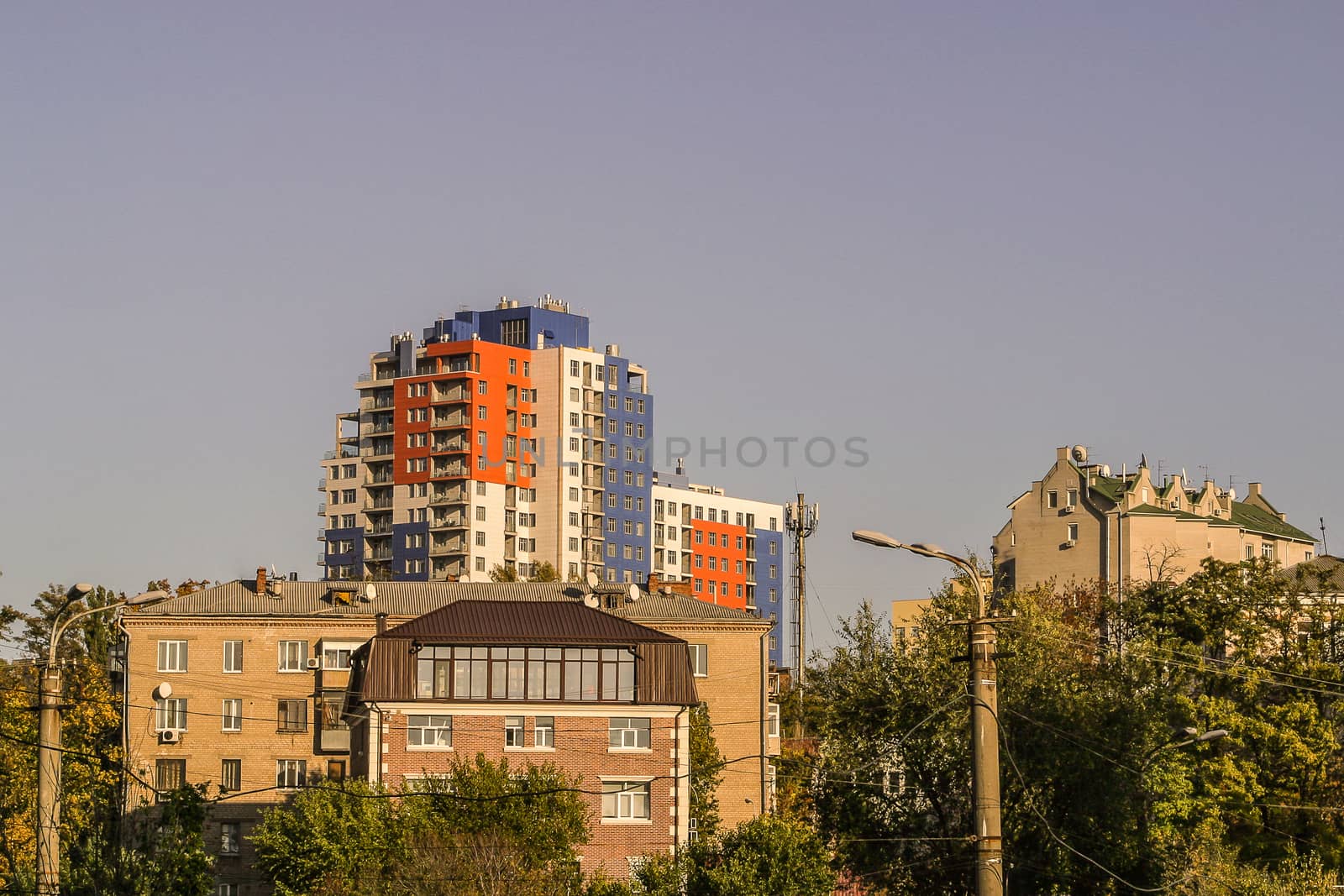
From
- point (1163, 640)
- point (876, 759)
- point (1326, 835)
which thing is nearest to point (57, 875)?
point (876, 759)

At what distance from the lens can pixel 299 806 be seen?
62062 millimetres

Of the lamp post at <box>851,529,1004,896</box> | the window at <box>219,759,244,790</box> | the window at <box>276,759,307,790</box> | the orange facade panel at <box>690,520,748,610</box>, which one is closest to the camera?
the lamp post at <box>851,529,1004,896</box>

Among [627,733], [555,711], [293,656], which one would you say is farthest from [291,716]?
[627,733]

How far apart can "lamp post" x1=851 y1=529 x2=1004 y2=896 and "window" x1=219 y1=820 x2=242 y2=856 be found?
2191 inches

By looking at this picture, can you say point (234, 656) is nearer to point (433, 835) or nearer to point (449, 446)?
point (433, 835)

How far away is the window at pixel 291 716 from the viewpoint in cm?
8081

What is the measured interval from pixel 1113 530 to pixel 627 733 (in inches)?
2542

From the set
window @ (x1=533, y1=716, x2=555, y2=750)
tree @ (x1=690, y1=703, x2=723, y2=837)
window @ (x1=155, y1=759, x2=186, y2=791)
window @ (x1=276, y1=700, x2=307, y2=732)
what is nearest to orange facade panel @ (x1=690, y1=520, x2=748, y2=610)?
tree @ (x1=690, y1=703, x2=723, y2=837)

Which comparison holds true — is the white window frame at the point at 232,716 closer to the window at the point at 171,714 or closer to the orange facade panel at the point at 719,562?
the window at the point at 171,714

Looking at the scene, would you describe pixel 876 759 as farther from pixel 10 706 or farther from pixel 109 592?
pixel 109 592

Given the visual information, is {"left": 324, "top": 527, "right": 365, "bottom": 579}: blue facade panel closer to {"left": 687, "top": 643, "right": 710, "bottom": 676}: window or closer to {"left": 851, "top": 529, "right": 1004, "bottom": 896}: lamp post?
{"left": 687, "top": 643, "right": 710, "bottom": 676}: window

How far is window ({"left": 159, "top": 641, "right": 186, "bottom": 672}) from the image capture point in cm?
8138

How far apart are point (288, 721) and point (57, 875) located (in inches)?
2155

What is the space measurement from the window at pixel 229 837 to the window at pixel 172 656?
726cm
